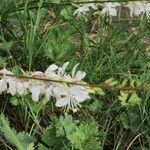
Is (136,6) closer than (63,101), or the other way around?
(63,101)

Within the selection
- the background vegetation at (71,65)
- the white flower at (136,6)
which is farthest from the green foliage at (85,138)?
the white flower at (136,6)

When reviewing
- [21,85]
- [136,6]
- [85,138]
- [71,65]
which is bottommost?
[85,138]

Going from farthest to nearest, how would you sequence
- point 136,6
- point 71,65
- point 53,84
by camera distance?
point 71,65 → point 136,6 → point 53,84

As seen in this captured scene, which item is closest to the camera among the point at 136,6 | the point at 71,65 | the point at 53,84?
the point at 53,84

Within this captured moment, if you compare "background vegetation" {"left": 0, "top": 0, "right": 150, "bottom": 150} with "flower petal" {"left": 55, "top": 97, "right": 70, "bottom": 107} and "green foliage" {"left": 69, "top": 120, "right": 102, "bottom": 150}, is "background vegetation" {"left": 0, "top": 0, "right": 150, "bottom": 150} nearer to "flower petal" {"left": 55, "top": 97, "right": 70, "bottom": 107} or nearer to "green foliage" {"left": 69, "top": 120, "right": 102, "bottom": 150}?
"green foliage" {"left": 69, "top": 120, "right": 102, "bottom": 150}

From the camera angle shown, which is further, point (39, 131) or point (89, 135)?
point (39, 131)

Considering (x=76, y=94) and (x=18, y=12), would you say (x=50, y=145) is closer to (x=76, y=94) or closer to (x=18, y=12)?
(x=76, y=94)

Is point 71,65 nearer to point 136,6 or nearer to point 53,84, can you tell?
point 136,6

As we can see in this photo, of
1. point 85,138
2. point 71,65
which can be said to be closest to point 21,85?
point 85,138

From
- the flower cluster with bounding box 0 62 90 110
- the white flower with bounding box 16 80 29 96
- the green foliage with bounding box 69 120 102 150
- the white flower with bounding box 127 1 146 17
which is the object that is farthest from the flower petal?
the white flower with bounding box 127 1 146 17

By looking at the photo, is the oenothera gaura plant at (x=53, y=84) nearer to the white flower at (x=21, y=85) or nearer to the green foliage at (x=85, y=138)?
the white flower at (x=21, y=85)

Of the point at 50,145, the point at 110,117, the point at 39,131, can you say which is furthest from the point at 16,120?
the point at 110,117
